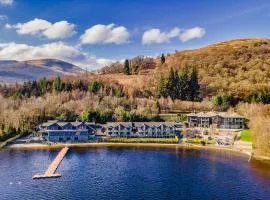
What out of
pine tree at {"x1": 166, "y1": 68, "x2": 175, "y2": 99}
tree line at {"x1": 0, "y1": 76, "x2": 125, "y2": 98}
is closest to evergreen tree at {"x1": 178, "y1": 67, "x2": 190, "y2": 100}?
pine tree at {"x1": 166, "y1": 68, "x2": 175, "y2": 99}

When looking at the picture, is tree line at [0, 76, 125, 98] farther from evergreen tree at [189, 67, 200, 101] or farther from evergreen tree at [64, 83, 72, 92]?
evergreen tree at [189, 67, 200, 101]

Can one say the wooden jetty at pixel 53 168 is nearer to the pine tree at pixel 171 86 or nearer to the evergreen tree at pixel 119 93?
the evergreen tree at pixel 119 93

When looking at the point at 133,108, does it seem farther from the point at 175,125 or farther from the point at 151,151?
the point at 151,151

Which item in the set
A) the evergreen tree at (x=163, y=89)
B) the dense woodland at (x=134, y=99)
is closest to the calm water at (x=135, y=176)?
the dense woodland at (x=134, y=99)

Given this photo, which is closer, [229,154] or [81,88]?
[229,154]

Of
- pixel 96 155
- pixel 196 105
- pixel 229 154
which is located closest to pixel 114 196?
pixel 96 155

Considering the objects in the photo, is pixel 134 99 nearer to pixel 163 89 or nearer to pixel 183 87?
pixel 163 89
